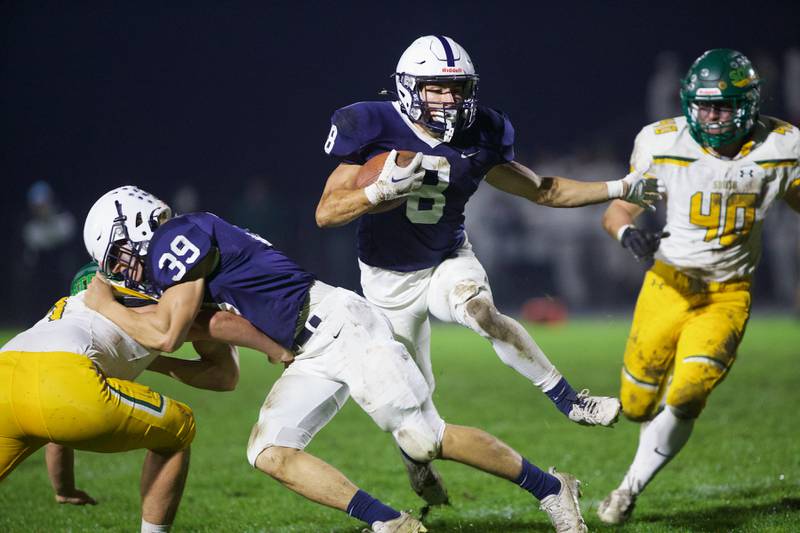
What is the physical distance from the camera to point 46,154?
15742 millimetres

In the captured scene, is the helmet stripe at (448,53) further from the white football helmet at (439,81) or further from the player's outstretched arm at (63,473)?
the player's outstretched arm at (63,473)

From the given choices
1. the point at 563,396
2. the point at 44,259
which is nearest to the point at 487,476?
the point at 563,396

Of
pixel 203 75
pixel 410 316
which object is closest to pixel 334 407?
pixel 410 316

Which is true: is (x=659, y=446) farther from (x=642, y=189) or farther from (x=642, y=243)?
(x=642, y=189)

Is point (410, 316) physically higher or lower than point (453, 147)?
lower

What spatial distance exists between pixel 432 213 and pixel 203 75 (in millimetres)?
14028

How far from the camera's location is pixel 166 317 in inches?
134

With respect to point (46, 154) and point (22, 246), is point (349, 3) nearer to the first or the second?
point (46, 154)

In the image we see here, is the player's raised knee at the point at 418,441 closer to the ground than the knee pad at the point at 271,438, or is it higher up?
closer to the ground

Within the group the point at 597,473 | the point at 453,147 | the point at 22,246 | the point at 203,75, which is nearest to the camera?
the point at 453,147

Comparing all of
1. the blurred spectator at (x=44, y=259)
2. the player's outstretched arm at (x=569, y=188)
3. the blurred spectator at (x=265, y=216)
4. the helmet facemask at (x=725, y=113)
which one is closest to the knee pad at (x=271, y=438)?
the player's outstretched arm at (x=569, y=188)

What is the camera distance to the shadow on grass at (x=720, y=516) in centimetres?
402

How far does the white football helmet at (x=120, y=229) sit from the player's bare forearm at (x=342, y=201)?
0.66 meters

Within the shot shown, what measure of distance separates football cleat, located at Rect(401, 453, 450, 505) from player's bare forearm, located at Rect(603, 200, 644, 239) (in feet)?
4.25
